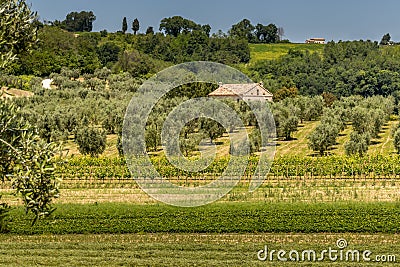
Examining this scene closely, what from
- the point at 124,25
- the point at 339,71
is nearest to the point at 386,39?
the point at 339,71

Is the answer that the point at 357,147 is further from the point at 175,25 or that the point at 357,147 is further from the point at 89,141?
the point at 175,25

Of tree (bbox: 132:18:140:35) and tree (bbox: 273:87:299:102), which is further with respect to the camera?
tree (bbox: 132:18:140:35)

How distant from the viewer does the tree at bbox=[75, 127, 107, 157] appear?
156 ft

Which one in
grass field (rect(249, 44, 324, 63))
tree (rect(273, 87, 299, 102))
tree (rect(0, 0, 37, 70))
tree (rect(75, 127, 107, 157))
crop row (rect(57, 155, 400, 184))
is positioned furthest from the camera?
grass field (rect(249, 44, 324, 63))

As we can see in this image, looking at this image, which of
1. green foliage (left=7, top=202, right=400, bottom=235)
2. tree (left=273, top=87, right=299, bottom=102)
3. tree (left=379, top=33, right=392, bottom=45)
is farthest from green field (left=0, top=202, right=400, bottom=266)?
tree (left=379, top=33, right=392, bottom=45)

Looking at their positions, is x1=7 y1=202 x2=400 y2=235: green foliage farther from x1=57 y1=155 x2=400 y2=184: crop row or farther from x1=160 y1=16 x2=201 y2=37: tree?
x1=160 y1=16 x2=201 y2=37: tree

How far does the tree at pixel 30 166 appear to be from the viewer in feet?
24.3

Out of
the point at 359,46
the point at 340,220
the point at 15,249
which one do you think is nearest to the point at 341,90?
the point at 359,46

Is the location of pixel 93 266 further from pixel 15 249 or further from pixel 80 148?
pixel 80 148

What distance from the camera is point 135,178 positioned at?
38938 millimetres

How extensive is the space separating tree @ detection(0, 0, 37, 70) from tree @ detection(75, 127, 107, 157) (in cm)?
3928

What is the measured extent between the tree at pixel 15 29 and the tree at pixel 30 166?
102 centimetres

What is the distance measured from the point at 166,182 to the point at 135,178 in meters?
2.51

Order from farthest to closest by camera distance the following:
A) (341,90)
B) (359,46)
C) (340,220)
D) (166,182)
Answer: (359,46) < (341,90) < (166,182) < (340,220)
